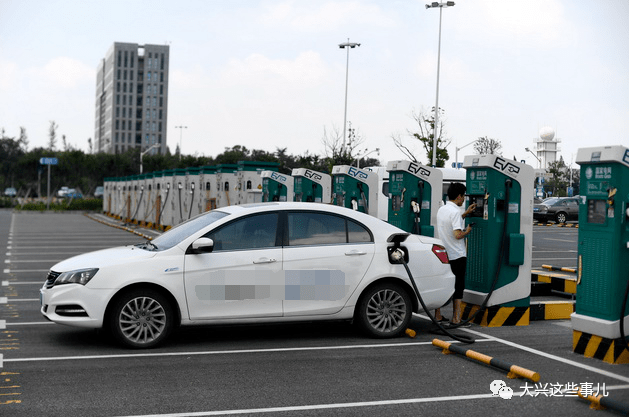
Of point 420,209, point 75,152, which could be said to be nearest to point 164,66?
point 75,152

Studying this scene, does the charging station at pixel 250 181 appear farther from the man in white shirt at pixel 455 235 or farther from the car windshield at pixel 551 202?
the car windshield at pixel 551 202

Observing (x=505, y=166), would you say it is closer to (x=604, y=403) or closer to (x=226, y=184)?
(x=604, y=403)

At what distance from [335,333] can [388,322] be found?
2.39ft

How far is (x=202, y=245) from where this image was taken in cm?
788

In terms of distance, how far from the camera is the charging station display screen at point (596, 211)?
7531mm

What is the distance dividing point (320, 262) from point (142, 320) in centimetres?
201

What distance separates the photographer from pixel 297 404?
235 inches

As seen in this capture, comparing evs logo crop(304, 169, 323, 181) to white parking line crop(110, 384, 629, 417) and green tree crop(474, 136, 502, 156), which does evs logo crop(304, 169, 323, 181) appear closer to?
white parking line crop(110, 384, 629, 417)

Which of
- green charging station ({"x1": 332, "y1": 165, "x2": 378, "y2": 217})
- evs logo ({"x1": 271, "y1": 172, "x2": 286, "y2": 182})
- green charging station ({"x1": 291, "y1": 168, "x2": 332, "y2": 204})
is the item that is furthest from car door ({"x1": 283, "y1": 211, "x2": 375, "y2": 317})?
evs logo ({"x1": 271, "y1": 172, "x2": 286, "y2": 182})

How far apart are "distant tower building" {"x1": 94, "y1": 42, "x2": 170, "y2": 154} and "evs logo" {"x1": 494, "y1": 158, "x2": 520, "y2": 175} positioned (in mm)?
142094

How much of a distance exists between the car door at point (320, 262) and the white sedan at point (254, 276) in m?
0.01

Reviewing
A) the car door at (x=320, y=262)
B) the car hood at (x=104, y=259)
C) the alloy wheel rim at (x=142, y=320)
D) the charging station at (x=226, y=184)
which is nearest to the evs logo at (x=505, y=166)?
the car door at (x=320, y=262)

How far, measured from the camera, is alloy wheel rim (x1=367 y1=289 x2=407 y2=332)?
8.52 meters

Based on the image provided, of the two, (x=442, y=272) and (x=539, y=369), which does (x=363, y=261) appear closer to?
(x=442, y=272)
